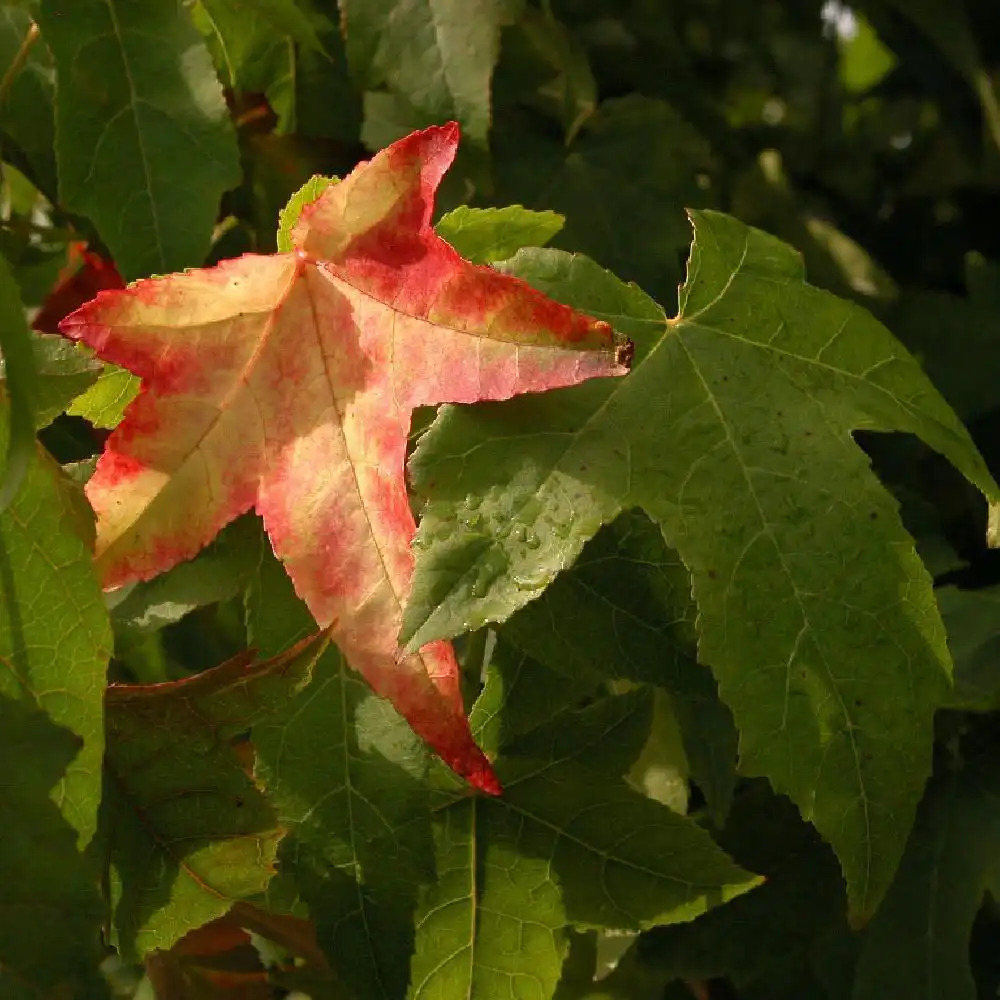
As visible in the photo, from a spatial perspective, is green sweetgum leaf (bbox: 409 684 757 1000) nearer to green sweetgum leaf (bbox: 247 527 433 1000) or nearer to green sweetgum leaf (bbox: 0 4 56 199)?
green sweetgum leaf (bbox: 247 527 433 1000)

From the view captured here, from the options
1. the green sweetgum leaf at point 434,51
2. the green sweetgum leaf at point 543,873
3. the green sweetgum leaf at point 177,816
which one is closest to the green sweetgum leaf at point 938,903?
the green sweetgum leaf at point 543,873

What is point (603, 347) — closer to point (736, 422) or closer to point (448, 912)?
point (736, 422)

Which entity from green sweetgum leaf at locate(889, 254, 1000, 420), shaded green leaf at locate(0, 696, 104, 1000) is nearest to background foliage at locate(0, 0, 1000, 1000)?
shaded green leaf at locate(0, 696, 104, 1000)

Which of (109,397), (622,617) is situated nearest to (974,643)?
(622,617)

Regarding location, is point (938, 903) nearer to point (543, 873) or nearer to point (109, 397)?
point (543, 873)

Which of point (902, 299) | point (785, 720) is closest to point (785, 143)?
point (902, 299)

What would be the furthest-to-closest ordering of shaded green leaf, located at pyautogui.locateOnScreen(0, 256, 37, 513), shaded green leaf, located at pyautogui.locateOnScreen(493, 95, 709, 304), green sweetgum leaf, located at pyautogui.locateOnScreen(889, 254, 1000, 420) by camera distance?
green sweetgum leaf, located at pyautogui.locateOnScreen(889, 254, 1000, 420), shaded green leaf, located at pyautogui.locateOnScreen(493, 95, 709, 304), shaded green leaf, located at pyautogui.locateOnScreen(0, 256, 37, 513)

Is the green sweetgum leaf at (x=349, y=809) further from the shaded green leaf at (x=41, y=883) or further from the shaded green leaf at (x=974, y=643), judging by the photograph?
the shaded green leaf at (x=974, y=643)
